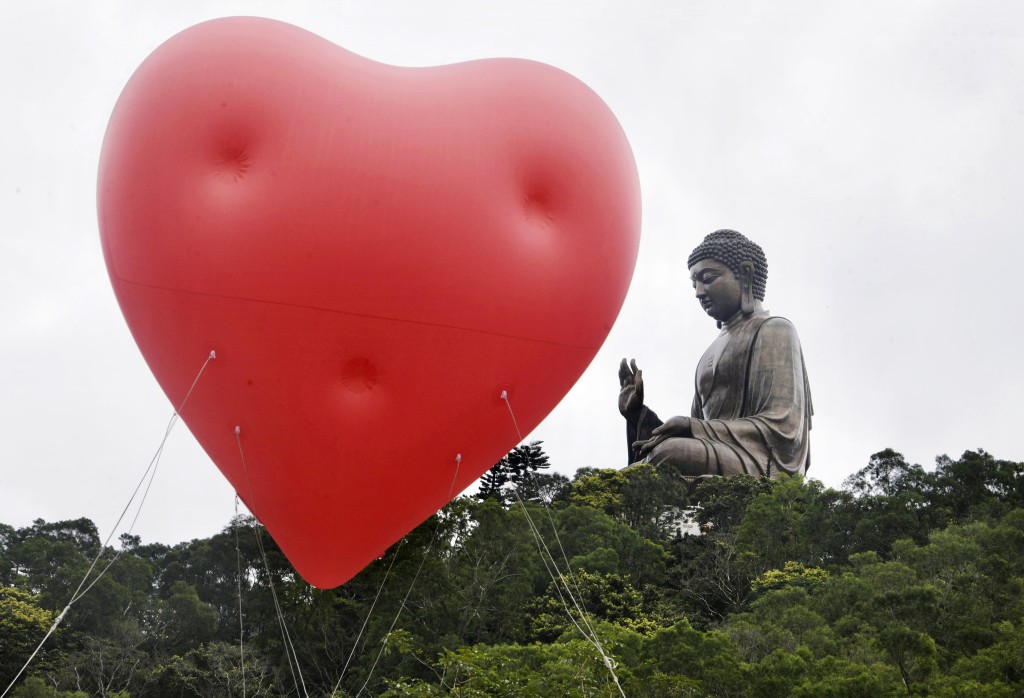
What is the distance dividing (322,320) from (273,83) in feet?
5.46

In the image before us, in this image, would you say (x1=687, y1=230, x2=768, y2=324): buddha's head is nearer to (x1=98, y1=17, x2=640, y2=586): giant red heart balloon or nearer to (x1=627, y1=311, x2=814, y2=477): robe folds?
(x1=627, y1=311, x2=814, y2=477): robe folds

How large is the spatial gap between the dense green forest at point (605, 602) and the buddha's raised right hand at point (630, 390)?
2240 mm

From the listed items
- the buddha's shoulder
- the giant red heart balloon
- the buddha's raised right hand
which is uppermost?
the buddha's shoulder

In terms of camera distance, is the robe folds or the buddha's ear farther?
the buddha's ear

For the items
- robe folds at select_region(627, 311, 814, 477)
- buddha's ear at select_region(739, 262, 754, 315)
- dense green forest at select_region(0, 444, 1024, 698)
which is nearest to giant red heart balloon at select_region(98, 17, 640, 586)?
dense green forest at select_region(0, 444, 1024, 698)

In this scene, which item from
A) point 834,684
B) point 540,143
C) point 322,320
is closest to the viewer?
point 322,320

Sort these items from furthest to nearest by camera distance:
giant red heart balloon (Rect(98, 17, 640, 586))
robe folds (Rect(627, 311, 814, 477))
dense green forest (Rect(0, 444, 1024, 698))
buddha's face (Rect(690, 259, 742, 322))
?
buddha's face (Rect(690, 259, 742, 322)) < robe folds (Rect(627, 311, 814, 477)) < dense green forest (Rect(0, 444, 1024, 698)) < giant red heart balloon (Rect(98, 17, 640, 586))

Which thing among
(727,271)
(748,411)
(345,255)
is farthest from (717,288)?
(345,255)

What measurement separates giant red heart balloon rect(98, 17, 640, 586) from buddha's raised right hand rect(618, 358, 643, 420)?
1971cm

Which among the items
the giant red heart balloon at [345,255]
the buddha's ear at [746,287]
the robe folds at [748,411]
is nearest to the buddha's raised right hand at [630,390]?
the robe folds at [748,411]

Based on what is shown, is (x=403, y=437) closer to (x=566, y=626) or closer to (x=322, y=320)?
(x=322, y=320)

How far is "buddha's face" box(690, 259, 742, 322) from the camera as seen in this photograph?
96.7ft

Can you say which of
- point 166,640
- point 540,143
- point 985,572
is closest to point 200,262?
point 540,143

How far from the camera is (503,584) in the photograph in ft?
59.4
